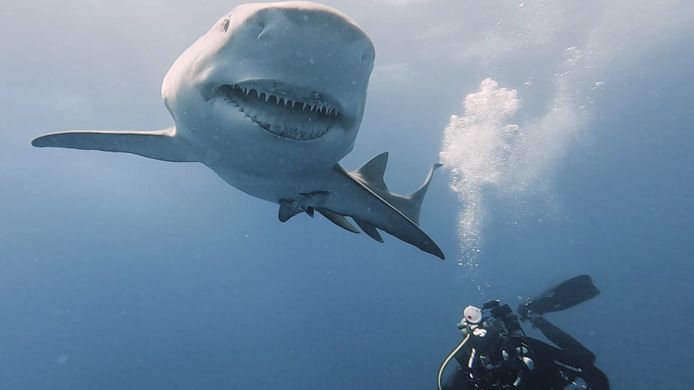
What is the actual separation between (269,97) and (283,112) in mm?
156

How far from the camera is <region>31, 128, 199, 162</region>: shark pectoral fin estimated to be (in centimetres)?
466

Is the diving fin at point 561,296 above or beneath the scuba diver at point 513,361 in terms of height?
above

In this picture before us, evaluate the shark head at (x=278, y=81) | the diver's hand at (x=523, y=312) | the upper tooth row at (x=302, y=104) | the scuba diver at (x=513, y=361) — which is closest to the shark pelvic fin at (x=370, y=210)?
the shark head at (x=278, y=81)

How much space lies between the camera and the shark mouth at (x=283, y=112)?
9.32 ft

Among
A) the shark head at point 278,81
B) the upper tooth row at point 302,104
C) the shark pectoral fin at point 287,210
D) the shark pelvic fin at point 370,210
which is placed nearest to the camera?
the shark head at point 278,81

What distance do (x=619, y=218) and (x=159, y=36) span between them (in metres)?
88.5

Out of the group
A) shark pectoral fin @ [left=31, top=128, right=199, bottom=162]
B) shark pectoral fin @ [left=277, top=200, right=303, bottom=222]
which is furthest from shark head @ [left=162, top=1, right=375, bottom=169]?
shark pectoral fin @ [left=277, top=200, right=303, bottom=222]

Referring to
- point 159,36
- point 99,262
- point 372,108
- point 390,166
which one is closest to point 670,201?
point 390,166

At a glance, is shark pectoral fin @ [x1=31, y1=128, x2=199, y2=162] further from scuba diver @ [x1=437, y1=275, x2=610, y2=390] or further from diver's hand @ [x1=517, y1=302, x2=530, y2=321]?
diver's hand @ [x1=517, y1=302, x2=530, y2=321]

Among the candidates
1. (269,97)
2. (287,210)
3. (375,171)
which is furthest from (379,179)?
(269,97)

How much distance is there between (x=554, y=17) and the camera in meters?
21.5

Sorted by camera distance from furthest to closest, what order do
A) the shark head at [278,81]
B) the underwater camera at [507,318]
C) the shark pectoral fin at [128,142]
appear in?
the underwater camera at [507,318]
the shark pectoral fin at [128,142]
the shark head at [278,81]

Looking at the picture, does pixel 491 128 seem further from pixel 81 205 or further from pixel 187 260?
pixel 187 260

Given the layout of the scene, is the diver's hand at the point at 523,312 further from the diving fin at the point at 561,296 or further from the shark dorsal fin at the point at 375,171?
the shark dorsal fin at the point at 375,171
